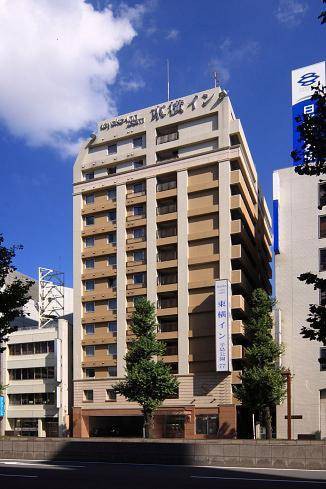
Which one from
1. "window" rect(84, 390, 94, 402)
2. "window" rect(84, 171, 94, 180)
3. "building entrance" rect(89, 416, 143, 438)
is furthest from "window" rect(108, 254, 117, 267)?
"building entrance" rect(89, 416, 143, 438)

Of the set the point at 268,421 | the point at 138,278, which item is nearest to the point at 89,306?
the point at 138,278

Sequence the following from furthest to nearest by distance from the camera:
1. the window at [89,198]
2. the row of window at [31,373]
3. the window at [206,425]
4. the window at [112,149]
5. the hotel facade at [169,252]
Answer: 1. the window at [89,198]
2. the window at [112,149]
3. the row of window at [31,373]
4. the hotel facade at [169,252]
5. the window at [206,425]

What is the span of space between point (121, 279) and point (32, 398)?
19434mm

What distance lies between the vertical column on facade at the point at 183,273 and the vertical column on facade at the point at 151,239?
129 inches

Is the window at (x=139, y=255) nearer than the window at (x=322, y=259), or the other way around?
the window at (x=322, y=259)

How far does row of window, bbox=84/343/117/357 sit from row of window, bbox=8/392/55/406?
7020mm

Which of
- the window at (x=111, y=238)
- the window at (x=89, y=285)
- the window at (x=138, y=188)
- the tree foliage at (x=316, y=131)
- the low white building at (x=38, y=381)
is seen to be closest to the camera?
the tree foliage at (x=316, y=131)

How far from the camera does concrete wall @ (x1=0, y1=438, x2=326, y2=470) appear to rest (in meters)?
24.7

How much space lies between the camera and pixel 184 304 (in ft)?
222

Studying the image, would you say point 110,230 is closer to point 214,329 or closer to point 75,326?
point 75,326

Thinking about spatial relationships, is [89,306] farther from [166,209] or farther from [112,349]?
[166,209]

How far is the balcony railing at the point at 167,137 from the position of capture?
240 feet

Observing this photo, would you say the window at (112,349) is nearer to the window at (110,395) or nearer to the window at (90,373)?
the window at (90,373)

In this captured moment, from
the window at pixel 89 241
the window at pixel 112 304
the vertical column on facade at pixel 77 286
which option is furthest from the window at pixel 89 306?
the window at pixel 89 241
